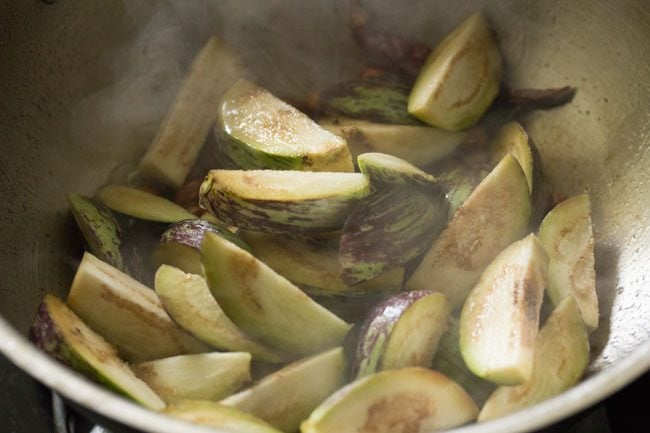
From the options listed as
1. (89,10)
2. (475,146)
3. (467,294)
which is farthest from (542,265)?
(89,10)

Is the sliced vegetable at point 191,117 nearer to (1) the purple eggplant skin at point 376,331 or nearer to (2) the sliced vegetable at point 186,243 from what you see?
(2) the sliced vegetable at point 186,243

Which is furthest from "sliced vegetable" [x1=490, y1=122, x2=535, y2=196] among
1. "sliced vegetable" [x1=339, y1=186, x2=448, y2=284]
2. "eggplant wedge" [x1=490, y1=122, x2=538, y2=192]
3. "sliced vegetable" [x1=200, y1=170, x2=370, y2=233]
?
"sliced vegetable" [x1=200, y1=170, x2=370, y2=233]

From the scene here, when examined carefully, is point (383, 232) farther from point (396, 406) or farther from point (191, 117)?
point (191, 117)

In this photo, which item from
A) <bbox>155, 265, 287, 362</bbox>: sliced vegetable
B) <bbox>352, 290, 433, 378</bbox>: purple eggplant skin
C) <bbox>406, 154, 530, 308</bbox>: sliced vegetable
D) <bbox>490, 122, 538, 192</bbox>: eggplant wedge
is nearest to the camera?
<bbox>352, 290, 433, 378</bbox>: purple eggplant skin

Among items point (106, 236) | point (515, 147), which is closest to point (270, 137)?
point (106, 236)

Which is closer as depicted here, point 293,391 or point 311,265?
point 293,391

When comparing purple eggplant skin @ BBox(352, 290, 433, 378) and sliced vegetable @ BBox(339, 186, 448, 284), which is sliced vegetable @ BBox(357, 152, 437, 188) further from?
purple eggplant skin @ BBox(352, 290, 433, 378)
